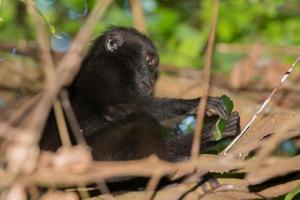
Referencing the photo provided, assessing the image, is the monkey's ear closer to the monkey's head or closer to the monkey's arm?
the monkey's head

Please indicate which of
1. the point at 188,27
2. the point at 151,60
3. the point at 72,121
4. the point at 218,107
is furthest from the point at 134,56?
the point at 188,27

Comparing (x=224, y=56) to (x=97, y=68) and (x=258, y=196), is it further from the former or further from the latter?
(x=258, y=196)

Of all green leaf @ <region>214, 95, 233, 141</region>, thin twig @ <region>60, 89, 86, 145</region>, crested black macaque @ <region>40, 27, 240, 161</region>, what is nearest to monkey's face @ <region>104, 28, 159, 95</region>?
crested black macaque @ <region>40, 27, 240, 161</region>

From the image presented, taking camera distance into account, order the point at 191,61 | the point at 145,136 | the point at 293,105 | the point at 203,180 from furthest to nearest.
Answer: the point at 191,61, the point at 293,105, the point at 203,180, the point at 145,136

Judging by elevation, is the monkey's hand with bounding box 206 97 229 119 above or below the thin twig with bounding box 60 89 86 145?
above

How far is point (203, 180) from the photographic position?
5707 millimetres

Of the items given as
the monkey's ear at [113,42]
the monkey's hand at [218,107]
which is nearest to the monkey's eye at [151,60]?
the monkey's ear at [113,42]

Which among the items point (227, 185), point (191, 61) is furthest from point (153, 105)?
point (191, 61)

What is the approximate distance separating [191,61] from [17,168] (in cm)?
673

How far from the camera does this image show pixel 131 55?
22.1 ft

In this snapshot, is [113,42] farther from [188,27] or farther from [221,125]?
[188,27]

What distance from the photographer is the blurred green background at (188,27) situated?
9.66 m

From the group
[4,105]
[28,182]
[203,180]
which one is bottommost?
[4,105]

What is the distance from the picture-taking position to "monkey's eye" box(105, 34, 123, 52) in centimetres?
668
